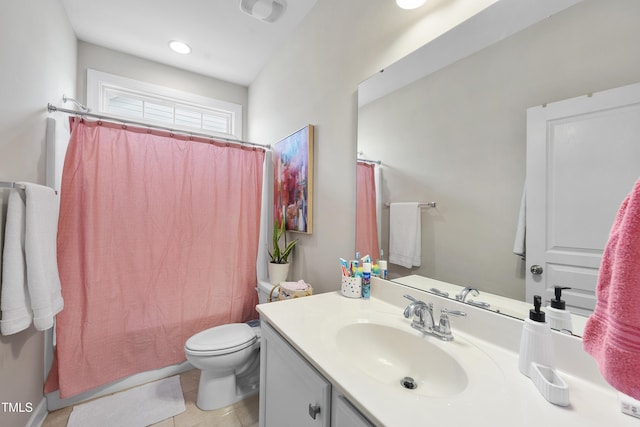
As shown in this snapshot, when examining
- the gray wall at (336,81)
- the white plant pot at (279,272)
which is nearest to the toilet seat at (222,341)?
the white plant pot at (279,272)

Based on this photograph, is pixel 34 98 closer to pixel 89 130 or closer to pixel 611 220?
pixel 89 130

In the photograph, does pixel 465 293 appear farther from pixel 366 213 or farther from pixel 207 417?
pixel 207 417

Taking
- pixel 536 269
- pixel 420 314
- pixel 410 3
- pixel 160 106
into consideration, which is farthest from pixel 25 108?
pixel 536 269

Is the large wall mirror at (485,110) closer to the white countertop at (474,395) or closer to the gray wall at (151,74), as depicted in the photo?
the white countertop at (474,395)

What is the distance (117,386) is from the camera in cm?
176

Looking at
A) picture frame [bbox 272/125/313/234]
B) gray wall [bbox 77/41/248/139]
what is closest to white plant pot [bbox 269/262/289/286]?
picture frame [bbox 272/125/313/234]

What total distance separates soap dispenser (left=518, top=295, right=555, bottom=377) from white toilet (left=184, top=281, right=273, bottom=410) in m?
1.44

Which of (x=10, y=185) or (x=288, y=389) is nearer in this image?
(x=288, y=389)

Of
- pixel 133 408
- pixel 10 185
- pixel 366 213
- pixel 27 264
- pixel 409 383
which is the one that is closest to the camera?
pixel 409 383

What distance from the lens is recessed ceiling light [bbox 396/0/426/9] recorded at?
1.06 m

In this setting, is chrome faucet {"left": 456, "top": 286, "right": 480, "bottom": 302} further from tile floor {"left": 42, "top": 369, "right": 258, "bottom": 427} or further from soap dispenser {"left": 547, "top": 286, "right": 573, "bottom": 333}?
tile floor {"left": 42, "top": 369, "right": 258, "bottom": 427}

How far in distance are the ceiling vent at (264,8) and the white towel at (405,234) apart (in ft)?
4.55

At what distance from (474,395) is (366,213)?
0.86 meters

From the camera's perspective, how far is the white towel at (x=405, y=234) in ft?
3.64
